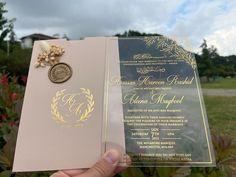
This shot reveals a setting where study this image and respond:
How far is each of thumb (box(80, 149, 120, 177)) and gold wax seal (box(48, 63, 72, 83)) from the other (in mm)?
359

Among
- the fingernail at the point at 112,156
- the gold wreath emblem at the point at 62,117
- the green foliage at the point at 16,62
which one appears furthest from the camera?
the green foliage at the point at 16,62

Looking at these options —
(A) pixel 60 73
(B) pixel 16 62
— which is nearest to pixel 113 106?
(A) pixel 60 73

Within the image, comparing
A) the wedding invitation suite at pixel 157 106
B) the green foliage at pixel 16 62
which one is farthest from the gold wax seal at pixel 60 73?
the green foliage at pixel 16 62

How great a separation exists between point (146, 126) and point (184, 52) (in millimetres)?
366

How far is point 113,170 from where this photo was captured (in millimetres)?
1607

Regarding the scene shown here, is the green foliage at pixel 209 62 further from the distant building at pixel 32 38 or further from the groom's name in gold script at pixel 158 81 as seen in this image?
the distant building at pixel 32 38

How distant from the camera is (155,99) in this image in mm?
1596

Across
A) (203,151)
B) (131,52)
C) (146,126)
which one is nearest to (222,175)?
(203,151)

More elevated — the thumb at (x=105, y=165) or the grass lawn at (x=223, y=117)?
the grass lawn at (x=223, y=117)

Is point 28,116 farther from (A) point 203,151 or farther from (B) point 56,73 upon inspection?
(A) point 203,151

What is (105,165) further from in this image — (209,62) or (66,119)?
(209,62)

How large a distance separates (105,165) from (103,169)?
27mm

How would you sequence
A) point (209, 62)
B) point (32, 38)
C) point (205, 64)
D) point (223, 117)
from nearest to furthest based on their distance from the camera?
1. point (205, 64)
2. point (209, 62)
3. point (223, 117)
4. point (32, 38)

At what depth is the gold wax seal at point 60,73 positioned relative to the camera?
170 centimetres
